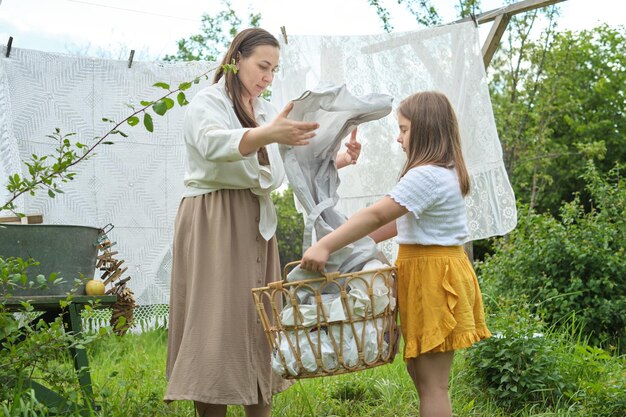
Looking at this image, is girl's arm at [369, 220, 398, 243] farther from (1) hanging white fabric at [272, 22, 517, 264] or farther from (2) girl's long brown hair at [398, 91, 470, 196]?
(1) hanging white fabric at [272, 22, 517, 264]

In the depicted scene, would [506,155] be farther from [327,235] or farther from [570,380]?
[327,235]

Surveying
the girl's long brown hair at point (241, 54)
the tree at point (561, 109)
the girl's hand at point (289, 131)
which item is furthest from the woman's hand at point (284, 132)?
the tree at point (561, 109)

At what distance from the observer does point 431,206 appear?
2.18 m

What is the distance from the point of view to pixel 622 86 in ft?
48.8

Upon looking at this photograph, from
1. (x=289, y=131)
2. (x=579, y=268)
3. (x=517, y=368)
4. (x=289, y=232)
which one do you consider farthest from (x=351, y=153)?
(x=289, y=232)

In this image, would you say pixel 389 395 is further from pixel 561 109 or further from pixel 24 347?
pixel 561 109

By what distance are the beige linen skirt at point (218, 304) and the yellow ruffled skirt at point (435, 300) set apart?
0.46m

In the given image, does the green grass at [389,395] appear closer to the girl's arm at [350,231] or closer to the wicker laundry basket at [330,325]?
the wicker laundry basket at [330,325]

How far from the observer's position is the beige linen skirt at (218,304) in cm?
225

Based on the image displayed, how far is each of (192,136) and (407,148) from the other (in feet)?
2.13

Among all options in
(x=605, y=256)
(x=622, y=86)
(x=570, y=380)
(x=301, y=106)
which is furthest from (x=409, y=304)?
(x=622, y=86)

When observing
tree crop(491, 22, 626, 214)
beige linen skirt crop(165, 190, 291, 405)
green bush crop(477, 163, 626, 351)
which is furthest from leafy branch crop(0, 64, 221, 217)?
tree crop(491, 22, 626, 214)

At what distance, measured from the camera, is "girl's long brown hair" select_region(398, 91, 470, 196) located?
88.8 inches

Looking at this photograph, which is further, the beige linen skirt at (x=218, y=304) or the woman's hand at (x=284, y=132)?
the beige linen skirt at (x=218, y=304)
